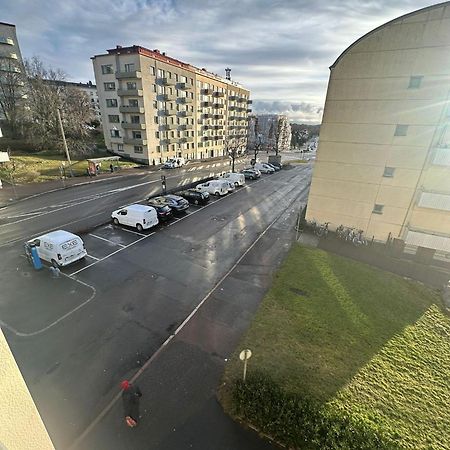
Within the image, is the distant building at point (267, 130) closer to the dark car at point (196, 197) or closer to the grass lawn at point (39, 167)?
the grass lawn at point (39, 167)

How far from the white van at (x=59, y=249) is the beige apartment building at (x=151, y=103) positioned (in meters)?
35.3

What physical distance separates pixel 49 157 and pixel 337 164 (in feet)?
142

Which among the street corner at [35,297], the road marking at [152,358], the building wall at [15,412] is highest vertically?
the building wall at [15,412]

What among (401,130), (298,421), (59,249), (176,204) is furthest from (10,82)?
(298,421)

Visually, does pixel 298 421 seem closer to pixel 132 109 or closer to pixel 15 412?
pixel 15 412

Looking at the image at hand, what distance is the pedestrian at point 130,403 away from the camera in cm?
669

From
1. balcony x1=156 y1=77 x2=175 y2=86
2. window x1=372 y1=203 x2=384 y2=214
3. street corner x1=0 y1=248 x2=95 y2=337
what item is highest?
balcony x1=156 y1=77 x2=175 y2=86

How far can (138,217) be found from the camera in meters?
18.9

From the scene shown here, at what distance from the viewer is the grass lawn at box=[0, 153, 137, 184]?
3172 cm

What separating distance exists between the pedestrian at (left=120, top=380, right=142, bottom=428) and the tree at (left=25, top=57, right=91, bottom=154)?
151 feet

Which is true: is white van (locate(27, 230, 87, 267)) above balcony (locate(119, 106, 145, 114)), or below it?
below

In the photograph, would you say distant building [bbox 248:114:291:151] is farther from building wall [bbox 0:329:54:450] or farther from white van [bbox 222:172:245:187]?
building wall [bbox 0:329:54:450]

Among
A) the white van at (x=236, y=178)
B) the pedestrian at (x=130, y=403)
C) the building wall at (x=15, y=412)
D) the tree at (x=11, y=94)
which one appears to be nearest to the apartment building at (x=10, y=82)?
the tree at (x=11, y=94)

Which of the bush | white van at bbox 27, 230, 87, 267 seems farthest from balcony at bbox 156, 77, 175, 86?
the bush
